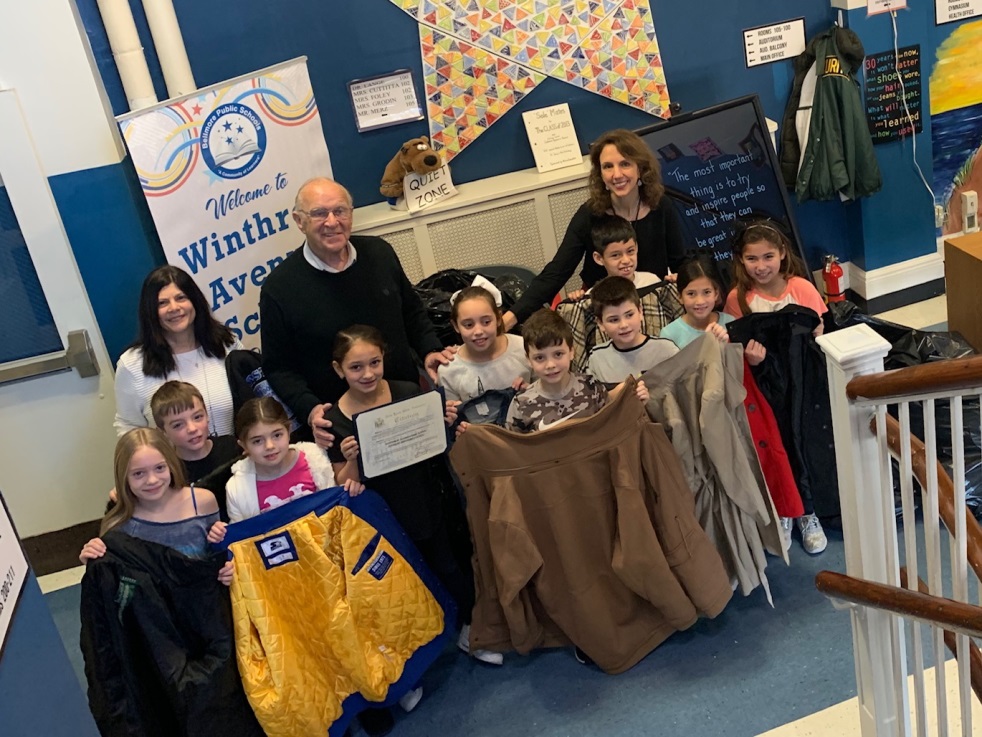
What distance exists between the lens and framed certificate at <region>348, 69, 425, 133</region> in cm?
389

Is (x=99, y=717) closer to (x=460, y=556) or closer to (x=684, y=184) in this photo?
(x=460, y=556)

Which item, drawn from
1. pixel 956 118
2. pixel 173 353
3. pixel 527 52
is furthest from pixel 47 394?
pixel 956 118

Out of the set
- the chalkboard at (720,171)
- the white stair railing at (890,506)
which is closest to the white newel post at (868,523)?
the white stair railing at (890,506)

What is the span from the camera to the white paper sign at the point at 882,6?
4.03m

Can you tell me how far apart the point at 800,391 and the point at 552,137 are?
1.73 metres

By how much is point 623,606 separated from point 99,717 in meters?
1.40

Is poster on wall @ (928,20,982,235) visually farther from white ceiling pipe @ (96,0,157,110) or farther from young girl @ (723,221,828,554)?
white ceiling pipe @ (96,0,157,110)

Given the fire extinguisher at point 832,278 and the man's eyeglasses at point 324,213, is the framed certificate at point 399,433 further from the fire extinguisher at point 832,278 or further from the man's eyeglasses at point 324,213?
the fire extinguisher at point 832,278

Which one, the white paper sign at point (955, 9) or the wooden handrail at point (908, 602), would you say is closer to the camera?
the wooden handrail at point (908, 602)

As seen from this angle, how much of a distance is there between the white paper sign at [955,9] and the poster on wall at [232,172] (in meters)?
2.79

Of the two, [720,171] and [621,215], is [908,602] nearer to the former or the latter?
[621,215]

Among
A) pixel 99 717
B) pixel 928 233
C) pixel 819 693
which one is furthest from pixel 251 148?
pixel 928 233

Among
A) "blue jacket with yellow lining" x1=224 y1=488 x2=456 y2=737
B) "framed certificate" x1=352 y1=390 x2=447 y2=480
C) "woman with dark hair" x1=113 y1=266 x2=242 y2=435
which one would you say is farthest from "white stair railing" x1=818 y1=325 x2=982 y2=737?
"woman with dark hair" x1=113 y1=266 x2=242 y2=435

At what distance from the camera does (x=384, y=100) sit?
393cm
